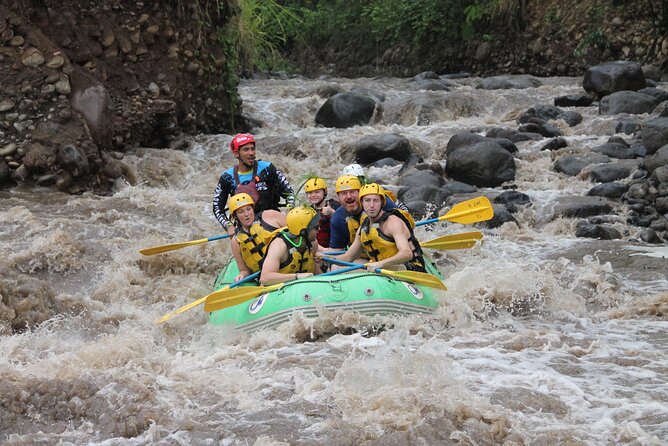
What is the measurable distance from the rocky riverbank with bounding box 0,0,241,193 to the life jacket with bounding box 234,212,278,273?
12.7 feet

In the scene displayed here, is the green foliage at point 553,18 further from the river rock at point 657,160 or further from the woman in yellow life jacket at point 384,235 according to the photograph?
the woman in yellow life jacket at point 384,235

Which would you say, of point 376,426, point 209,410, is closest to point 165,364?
point 209,410

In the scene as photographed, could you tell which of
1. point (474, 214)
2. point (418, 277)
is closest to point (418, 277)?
point (418, 277)

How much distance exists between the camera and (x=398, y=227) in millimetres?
6234

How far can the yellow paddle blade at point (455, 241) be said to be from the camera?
7254 millimetres

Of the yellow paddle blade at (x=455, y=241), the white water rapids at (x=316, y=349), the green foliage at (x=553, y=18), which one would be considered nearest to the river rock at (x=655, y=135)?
the white water rapids at (x=316, y=349)

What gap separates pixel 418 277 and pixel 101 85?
19.0 ft

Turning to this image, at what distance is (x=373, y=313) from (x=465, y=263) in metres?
2.69

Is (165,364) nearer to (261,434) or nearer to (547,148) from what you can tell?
(261,434)

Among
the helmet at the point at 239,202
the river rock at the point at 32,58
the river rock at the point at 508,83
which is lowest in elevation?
the river rock at the point at 508,83

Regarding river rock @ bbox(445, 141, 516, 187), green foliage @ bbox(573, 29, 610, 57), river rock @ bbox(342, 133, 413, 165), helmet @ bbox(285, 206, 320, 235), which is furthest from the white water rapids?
green foliage @ bbox(573, 29, 610, 57)

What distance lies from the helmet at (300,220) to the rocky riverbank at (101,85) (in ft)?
14.1

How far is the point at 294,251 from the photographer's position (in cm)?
618

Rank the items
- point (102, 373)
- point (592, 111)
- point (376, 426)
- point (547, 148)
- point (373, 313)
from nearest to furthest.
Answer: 1. point (376, 426)
2. point (102, 373)
3. point (373, 313)
4. point (547, 148)
5. point (592, 111)
